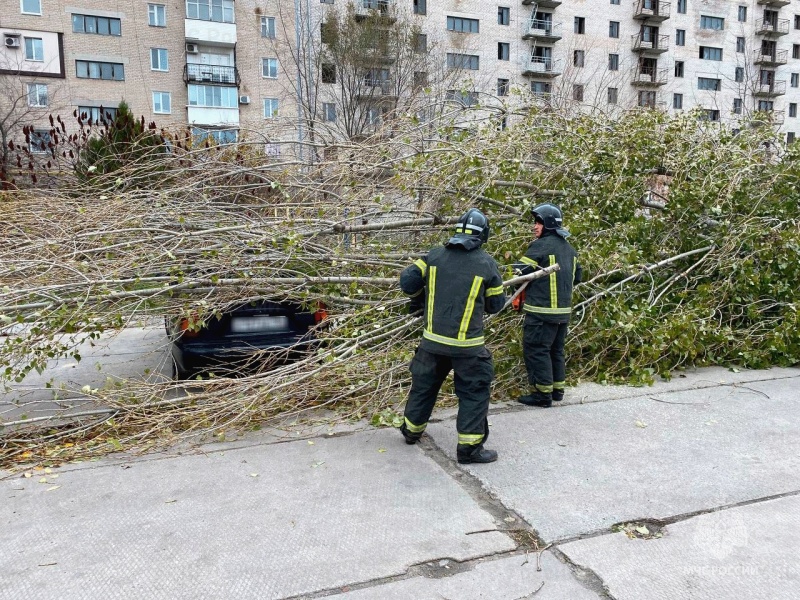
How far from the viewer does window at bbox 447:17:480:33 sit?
3291 cm

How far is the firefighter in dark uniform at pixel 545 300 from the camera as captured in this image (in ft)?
16.3

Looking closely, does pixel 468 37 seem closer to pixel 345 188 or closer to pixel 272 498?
pixel 345 188

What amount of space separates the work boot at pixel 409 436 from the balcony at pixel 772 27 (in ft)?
160

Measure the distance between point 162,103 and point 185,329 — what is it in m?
28.6

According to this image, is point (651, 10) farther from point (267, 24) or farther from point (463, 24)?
point (267, 24)

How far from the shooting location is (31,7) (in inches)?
1088

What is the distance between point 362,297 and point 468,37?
90.8ft

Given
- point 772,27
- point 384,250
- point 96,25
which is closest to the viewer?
point 384,250

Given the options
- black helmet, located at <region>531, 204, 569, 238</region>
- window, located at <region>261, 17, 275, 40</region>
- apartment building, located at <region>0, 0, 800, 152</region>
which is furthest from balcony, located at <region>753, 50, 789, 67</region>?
black helmet, located at <region>531, 204, 569, 238</region>

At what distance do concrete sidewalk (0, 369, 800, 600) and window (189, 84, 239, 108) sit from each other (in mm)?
28211

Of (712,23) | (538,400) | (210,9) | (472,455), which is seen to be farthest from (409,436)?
(712,23)


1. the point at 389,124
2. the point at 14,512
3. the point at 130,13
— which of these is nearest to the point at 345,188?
the point at 389,124

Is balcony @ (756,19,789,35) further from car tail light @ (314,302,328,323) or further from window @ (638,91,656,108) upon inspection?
car tail light @ (314,302,328,323)

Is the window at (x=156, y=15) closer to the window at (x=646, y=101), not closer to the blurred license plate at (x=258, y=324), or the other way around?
the window at (x=646, y=101)
